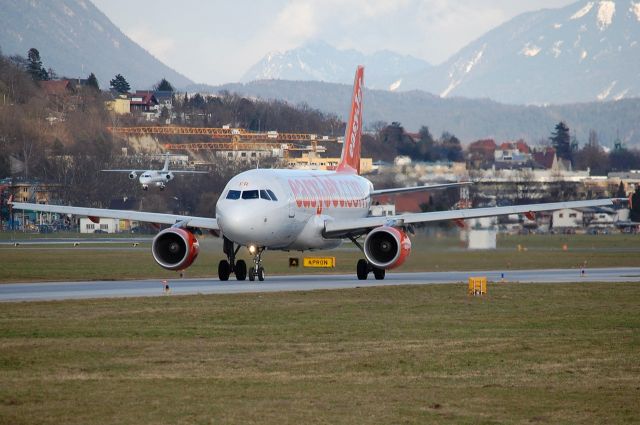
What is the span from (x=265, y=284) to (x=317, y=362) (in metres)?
23.0

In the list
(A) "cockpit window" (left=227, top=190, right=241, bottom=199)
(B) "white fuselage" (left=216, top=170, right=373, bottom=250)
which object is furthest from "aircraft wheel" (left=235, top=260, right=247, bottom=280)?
(A) "cockpit window" (left=227, top=190, right=241, bottom=199)

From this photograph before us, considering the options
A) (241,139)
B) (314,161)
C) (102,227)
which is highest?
(241,139)

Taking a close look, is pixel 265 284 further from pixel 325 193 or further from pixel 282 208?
pixel 325 193

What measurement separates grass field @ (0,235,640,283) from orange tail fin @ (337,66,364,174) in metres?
4.67

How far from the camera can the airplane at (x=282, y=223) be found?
49.8 meters

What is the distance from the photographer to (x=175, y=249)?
51.7m

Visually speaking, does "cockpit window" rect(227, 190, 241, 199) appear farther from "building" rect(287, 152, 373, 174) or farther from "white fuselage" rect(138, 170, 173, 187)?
"white fuselage" rect(138, 170, 173, 187)

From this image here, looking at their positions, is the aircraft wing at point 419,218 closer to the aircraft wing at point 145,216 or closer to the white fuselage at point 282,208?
the white fuselage at point 282,208

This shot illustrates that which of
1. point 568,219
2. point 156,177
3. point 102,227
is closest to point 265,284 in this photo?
point 156,177

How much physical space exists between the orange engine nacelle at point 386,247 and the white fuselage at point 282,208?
2.76 metres

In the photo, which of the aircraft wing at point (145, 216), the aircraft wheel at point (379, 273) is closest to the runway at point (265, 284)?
the aircraft wheel at point (379, 273)

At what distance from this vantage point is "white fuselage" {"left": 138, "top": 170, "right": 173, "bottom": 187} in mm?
125750

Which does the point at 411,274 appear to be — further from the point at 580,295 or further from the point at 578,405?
the point at 578,405

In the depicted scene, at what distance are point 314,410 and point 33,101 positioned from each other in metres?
138
